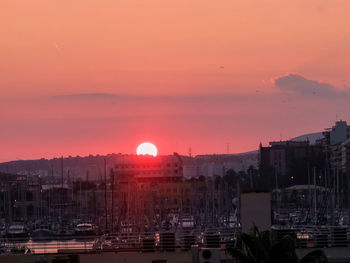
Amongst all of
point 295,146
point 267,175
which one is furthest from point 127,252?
point 295,146

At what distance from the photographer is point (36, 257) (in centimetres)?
2633

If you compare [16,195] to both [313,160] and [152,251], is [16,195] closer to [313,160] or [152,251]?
[313,160]

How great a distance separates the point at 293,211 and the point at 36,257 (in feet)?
194

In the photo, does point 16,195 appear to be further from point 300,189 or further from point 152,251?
point 152,251

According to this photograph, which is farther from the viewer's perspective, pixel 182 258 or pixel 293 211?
pixel 293 211

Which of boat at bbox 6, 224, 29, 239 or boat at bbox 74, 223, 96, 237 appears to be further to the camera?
boat at bbox 74, 223, 96, 237

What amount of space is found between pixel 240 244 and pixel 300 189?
78581mm

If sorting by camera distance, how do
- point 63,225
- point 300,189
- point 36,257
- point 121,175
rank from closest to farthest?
point 36,257, point 63,225, point 300,189, point 121,175

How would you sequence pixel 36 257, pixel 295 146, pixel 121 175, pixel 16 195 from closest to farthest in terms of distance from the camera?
pixel 36 257 < pixel 16 195 < pixel 295 146 < pixel 121 175

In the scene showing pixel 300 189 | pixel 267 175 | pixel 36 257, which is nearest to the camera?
pixel 36 257

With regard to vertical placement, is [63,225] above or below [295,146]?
below

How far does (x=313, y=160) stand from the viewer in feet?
429

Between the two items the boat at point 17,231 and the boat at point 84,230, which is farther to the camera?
the boat at point 84,230

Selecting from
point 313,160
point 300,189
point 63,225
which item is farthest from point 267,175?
point 63,225
